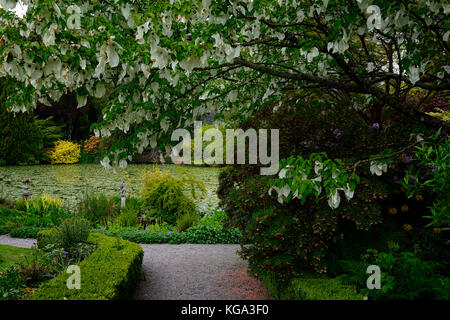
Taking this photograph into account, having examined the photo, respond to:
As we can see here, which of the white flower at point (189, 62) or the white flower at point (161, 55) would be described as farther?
the white flower at point (189, 62)

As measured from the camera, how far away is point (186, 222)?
7.58m

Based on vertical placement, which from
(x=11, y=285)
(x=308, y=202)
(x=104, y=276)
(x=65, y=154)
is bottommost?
(x=11, y=285)

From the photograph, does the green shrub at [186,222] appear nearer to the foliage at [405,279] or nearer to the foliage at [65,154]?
the foliage at [405,279]

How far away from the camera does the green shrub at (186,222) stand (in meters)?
7.53

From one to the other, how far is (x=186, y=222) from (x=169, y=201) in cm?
82

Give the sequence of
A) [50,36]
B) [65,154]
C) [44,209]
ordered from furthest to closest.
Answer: [65,154], [44,209], [50,36]

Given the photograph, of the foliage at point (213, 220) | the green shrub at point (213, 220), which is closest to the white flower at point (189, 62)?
the foliage at point (213, 220)

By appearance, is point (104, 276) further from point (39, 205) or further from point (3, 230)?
point (39, 205)

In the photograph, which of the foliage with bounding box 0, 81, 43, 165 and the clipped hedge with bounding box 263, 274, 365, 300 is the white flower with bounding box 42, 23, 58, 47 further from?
the foliage with bounding box 0, 81, 43, 165

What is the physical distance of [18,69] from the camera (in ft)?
6.62

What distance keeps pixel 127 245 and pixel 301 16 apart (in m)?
3.84

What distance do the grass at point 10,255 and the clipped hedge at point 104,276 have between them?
112 cm

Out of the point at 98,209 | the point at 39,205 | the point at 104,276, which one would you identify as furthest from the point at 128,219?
the point at 104,276
